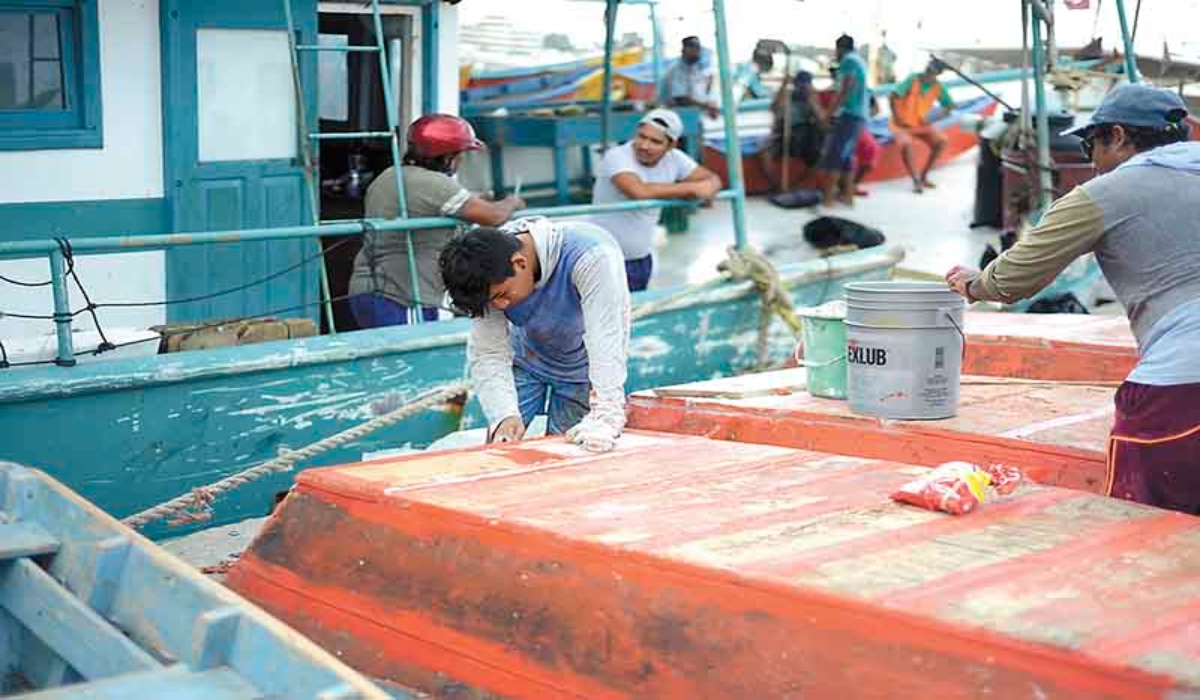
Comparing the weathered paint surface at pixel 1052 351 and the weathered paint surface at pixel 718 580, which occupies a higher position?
the weathered paint surface at pixel 1052 351

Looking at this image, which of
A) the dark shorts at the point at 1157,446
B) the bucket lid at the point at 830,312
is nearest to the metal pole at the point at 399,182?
the bucket lid at the point at 830,312

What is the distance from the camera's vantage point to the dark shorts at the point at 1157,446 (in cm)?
471

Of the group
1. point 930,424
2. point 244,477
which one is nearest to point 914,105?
point 244,477

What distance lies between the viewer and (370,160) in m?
10.1

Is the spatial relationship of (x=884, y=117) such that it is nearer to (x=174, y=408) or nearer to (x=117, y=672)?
(x=174, y=408)

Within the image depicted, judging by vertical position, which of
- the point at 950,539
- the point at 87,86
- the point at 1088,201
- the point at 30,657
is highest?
the point at 87,86

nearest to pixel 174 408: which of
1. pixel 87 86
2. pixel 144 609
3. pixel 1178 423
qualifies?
pixel 87 86

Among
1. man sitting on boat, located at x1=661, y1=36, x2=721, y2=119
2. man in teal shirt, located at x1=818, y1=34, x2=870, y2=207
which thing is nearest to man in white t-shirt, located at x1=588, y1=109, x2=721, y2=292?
man sitting on boat, located at x1=661, y1=36, x2=721, y2=119

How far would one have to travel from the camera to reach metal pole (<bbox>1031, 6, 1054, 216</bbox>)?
10.1m

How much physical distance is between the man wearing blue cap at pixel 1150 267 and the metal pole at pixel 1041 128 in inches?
208

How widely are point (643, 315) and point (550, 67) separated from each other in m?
9.60

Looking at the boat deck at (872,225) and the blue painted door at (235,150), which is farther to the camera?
the boat deck at (872,225)

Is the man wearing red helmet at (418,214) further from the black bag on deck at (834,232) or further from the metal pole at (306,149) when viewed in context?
the black bag on deck at (834,232)

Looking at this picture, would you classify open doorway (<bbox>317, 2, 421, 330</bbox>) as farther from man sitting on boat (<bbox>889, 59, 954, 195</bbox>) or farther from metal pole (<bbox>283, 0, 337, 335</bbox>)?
man sitting on boat (<bbox>889, 59, 954, 195</bbox>)
